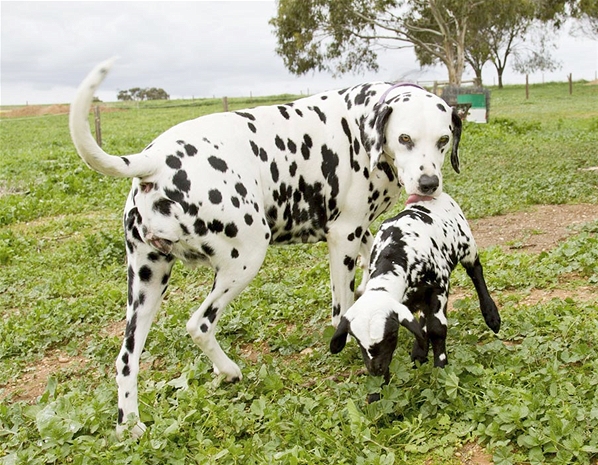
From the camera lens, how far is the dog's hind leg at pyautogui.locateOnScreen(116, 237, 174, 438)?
422 centimetres

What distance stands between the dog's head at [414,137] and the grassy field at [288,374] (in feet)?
4.00

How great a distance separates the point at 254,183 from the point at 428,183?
1193 millimetres

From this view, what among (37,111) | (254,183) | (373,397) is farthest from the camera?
(37,111)

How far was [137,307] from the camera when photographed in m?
4.35

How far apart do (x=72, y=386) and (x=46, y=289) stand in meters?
2.75

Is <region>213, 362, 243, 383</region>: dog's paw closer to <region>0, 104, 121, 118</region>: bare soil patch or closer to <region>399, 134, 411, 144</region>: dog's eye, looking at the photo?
<region>399, 134, 411, 144</region>: dog's eye

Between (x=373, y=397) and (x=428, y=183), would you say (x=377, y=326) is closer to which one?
(x=373, y=397)

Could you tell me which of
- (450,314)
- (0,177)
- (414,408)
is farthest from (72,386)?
(0,177)

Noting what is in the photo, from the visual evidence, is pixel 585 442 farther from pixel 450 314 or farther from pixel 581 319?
pixel 450 314

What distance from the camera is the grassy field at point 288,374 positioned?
3.69 meters

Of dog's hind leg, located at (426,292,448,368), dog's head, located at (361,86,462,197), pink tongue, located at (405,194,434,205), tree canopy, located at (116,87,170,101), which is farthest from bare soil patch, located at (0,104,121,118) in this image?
dog's hind leg, located at (426,292,448,368)

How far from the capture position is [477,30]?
33875 mm

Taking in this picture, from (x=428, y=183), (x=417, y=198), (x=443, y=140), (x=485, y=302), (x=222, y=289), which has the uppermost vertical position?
(x=443, y=140)

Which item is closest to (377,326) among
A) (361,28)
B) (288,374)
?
(288,374)
